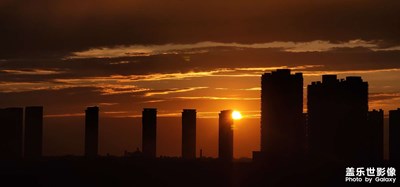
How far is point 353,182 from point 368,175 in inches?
159

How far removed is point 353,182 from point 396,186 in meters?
14.1

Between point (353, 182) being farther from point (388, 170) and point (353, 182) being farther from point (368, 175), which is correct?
point (388, 170)

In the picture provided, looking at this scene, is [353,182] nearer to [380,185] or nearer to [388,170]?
[380,185]

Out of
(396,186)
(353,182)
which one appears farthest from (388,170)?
(353,182)

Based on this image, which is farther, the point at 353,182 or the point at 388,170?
the point at 388,170

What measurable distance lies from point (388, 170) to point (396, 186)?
14.8 ft

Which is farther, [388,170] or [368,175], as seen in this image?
[388,170]

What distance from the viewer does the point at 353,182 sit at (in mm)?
140750

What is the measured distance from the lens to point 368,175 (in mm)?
143375

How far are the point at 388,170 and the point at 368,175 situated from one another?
42.6 ft

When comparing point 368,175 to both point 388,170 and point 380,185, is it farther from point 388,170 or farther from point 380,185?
point 388,170

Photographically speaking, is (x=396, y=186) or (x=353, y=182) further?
(x=396, y=186)

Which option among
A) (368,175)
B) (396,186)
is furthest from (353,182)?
(396,186)

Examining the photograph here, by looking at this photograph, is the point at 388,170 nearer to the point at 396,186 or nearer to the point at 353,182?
the point at 396,186
